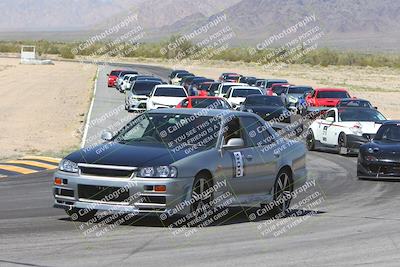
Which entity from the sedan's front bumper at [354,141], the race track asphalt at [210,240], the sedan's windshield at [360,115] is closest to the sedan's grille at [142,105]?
the sedan's windshield at [360,115]

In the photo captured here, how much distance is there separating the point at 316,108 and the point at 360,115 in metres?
9.09

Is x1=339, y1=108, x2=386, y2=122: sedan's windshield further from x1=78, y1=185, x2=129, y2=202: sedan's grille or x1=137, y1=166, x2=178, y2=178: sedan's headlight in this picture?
x1=78, y1=185, x2=129, y2=202: sedan's grille

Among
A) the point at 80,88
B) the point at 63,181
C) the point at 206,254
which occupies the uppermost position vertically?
the point at 80,88

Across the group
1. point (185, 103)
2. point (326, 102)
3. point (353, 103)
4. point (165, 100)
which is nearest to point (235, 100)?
point (165, 100)

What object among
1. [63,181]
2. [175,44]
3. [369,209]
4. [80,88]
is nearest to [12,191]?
[63,181]

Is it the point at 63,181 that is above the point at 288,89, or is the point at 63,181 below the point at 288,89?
below

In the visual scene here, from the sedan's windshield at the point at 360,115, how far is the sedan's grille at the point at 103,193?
52.0 feet

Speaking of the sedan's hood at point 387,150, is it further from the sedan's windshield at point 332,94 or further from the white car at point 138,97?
the white car at point 138,97

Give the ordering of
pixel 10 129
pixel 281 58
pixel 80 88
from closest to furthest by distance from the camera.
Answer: pixel 10 129
pixel 80 88
pixel 281 58

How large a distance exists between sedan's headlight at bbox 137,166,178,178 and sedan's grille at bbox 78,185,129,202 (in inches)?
11.9

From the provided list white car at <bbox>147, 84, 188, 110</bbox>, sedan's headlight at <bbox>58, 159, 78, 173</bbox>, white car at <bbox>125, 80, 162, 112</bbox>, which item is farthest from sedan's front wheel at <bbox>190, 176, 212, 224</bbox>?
white car at <bbox>125, 80, 162, 112</bbox>

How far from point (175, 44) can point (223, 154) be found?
481 ft

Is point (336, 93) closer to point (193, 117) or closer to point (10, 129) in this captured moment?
point (10, 129)

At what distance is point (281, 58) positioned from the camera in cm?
13750
